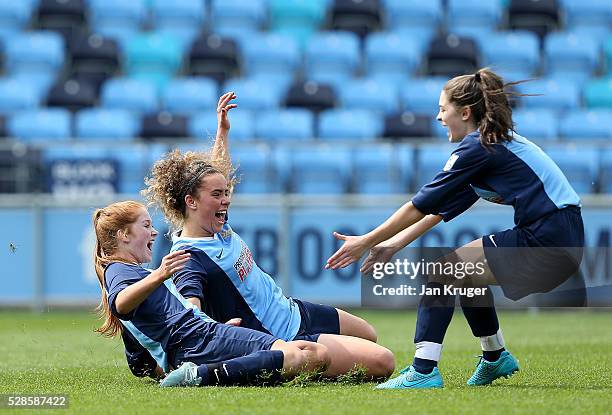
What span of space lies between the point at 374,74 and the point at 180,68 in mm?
2823

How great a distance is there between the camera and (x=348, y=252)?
18.2 feet

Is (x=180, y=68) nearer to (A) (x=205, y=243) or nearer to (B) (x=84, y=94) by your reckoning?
(B) (x=84, y=94)

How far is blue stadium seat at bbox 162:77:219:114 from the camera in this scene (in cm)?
1494

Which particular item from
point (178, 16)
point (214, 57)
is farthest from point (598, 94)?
point (178, 16)

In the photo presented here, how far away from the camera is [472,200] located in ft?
19.4

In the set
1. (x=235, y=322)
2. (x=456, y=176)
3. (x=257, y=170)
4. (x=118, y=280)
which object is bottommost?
(x=235, y=322)

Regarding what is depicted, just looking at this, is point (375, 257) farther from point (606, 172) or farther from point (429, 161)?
point (606, 172)

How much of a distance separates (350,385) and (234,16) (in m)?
11.5

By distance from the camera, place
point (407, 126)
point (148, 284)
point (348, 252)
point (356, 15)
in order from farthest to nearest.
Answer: point (356, 15) < point (407, 126) < point (348, 252) < point (148, 284)

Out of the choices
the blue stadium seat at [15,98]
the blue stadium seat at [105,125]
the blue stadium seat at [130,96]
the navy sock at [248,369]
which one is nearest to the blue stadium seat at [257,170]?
the blue stadium seat at [105,125]

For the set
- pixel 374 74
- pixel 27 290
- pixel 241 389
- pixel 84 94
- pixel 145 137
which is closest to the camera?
pixel 241 389

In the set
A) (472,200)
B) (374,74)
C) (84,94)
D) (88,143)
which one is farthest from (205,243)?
(374,74)

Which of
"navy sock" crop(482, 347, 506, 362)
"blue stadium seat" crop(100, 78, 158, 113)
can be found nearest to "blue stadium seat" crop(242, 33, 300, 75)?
"blue stadium seat" crop(100, 78, 158, 113)

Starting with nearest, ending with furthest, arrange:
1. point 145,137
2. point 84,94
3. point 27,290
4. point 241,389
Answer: point 241,389
point 27,290
point 145,137
point 84,94
